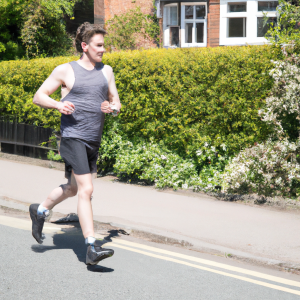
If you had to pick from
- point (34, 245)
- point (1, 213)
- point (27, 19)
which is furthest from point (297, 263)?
point (27, 19)

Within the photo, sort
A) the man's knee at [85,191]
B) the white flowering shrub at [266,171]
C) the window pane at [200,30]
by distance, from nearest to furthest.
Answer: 1. the man's knee at [85,191]
2. the white flowering shrub at [266,171]
3. the window pane at [200,30]

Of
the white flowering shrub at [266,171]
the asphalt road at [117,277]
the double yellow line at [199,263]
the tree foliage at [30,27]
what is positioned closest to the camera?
the asphalt road at [117,277]

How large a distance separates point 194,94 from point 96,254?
14.2ft

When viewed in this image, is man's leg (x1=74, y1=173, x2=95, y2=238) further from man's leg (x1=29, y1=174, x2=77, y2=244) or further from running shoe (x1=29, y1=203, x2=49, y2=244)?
running shoe (x1=29, y1=203, x2=49, y2=244)

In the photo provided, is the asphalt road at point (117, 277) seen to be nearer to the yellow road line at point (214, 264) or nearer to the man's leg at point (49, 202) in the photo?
the yellow road line at point (214, 264)

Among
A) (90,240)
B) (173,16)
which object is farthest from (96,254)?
(173,16)

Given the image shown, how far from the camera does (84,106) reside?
14.2ft

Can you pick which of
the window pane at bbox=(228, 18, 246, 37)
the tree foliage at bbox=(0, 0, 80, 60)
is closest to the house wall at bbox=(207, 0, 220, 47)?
the window pane at bbox=(228, 18, 246, 37)

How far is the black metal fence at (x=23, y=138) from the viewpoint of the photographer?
10508 millimetres

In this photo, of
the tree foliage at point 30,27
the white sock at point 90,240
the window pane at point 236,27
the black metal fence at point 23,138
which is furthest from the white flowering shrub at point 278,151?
the window pane at point 236,27

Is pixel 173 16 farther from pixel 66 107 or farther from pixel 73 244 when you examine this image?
pixel 66 107

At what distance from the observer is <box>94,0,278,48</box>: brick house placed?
60.4 ft

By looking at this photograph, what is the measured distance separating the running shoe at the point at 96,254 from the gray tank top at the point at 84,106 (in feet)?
3.45

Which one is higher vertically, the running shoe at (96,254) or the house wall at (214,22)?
the house wall at (214,22)
